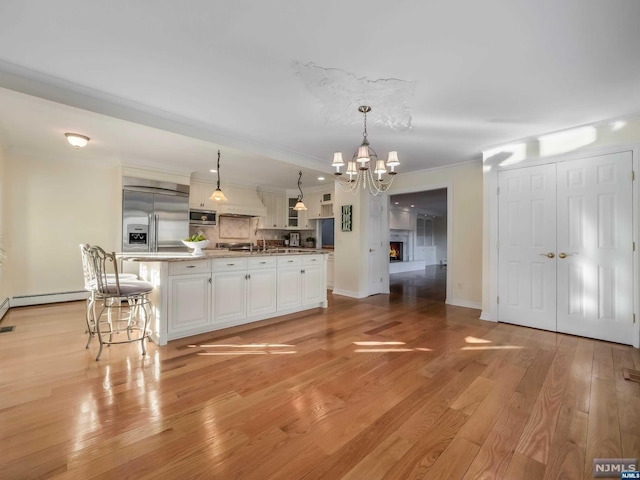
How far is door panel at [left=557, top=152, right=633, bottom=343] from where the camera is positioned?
3.19 m

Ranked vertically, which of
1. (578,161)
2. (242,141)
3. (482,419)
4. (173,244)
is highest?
(242,141)

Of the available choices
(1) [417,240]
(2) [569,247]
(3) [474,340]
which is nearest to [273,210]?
(3) [474,340]

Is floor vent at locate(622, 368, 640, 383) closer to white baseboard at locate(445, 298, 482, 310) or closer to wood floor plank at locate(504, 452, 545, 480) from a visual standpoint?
wood floor plank at locate(504, 452, 545, 480)

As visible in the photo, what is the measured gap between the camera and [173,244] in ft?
18.3

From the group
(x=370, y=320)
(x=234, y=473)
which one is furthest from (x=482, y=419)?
(x=370, y=320)

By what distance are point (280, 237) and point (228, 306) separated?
15.0ft

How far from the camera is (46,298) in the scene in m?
4.78

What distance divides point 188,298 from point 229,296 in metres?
0.51

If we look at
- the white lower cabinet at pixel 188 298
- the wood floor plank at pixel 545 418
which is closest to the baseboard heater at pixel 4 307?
the white lower cabinet at pixel 188 298

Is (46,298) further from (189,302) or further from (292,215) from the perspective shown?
(292,215)

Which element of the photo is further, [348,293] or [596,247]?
[348,293]

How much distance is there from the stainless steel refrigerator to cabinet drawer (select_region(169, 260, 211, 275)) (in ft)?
8.56

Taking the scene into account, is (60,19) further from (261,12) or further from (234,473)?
(234,473)

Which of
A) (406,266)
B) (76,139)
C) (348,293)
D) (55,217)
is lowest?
(348,293)
